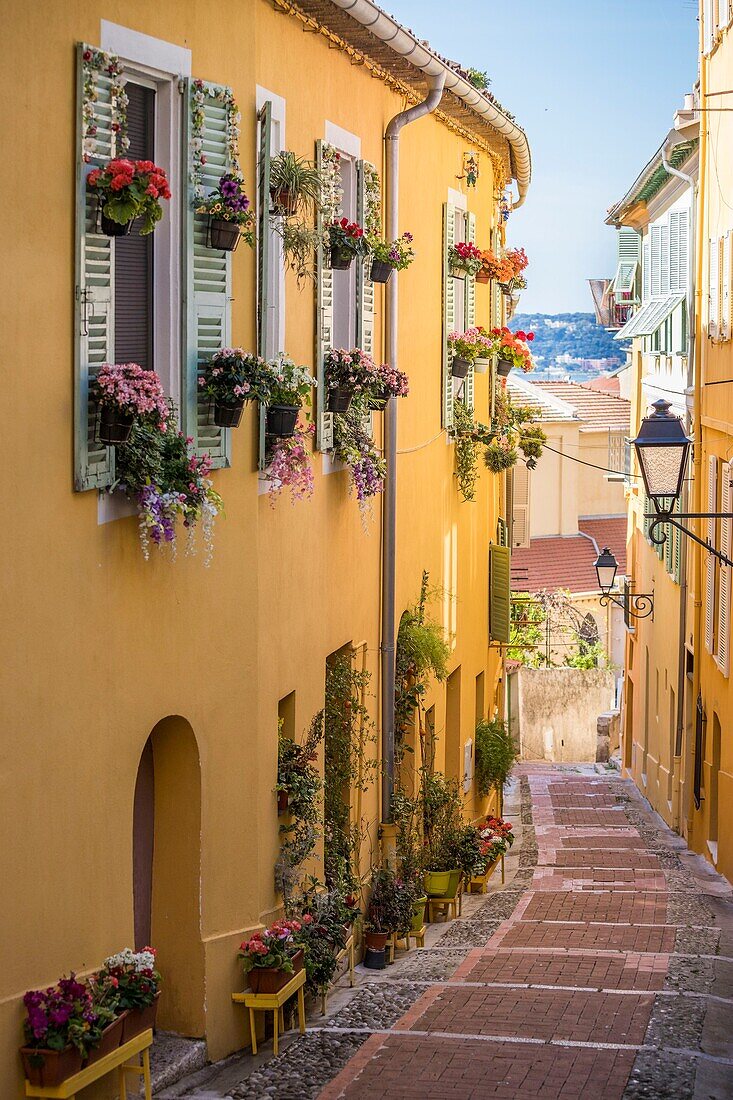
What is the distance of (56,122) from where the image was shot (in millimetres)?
7074

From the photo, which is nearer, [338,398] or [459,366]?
[338,398]

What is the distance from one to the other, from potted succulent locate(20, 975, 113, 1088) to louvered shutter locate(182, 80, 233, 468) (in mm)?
3181

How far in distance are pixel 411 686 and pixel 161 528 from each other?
275 inches

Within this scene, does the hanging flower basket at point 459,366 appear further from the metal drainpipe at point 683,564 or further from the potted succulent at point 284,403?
the potted succulent at point 284,403

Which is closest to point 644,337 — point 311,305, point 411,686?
point 411,686

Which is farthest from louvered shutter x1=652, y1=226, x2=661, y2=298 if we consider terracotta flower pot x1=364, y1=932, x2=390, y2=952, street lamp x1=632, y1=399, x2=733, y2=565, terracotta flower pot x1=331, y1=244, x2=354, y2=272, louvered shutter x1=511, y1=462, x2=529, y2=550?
street lamp x1=632, y1=399, x2=733, y2=565

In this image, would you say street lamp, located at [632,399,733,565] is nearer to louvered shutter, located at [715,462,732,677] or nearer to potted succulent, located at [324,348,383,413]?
potted succulent, located at [324,348,383,413]

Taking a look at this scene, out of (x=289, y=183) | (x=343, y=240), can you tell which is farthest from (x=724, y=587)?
(x=289, y=183)

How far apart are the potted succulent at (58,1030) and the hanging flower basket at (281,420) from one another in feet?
12.3

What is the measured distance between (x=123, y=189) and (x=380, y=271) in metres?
5.45

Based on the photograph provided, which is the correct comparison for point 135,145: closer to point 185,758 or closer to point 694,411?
point 185,758

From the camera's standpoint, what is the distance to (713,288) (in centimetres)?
1948

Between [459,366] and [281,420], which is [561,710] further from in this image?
[281,420]

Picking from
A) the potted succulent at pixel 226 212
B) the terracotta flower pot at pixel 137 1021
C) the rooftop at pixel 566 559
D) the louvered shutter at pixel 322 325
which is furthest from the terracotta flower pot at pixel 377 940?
the rooftop at pixel 566 559
